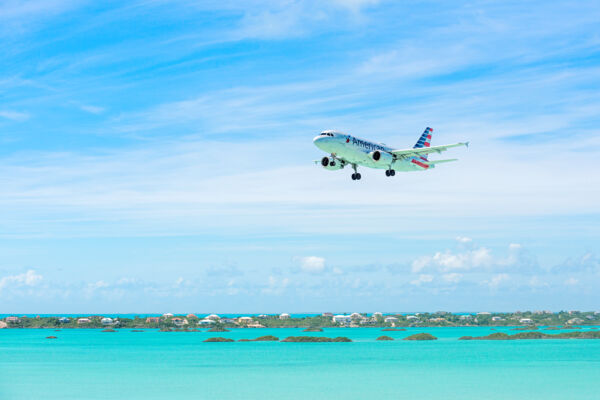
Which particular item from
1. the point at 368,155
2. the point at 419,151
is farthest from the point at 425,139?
the point at 368,155

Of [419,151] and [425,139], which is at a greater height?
[425,139]

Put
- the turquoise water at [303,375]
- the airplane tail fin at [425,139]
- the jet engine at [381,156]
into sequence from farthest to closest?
the turquoise water at [303,375] < the airplane tail fin at [425,139] < the jet engine at [381,156]

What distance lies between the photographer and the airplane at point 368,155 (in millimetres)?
85938

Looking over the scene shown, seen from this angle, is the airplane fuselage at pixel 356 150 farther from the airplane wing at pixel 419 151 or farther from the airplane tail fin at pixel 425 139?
the airplane tail fin at pixel 425 139

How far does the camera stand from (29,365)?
16912cm

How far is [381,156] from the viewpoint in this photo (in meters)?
91.0

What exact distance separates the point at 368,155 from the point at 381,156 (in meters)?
1.96

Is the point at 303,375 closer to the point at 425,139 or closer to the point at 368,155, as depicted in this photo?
the point at 425,139

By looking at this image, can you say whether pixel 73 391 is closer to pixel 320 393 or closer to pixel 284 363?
pixel 320 393

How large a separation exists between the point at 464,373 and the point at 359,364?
28.7m

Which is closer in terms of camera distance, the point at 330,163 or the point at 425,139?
the point at 330,163

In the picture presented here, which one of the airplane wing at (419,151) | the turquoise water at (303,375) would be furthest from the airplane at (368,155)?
the turquoise water at (303,375)

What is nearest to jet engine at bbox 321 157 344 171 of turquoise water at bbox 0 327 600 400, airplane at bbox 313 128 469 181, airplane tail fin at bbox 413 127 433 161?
airplane at bbox 313 128 469 181

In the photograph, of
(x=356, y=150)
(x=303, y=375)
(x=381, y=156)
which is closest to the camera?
(x=356, y=150)
